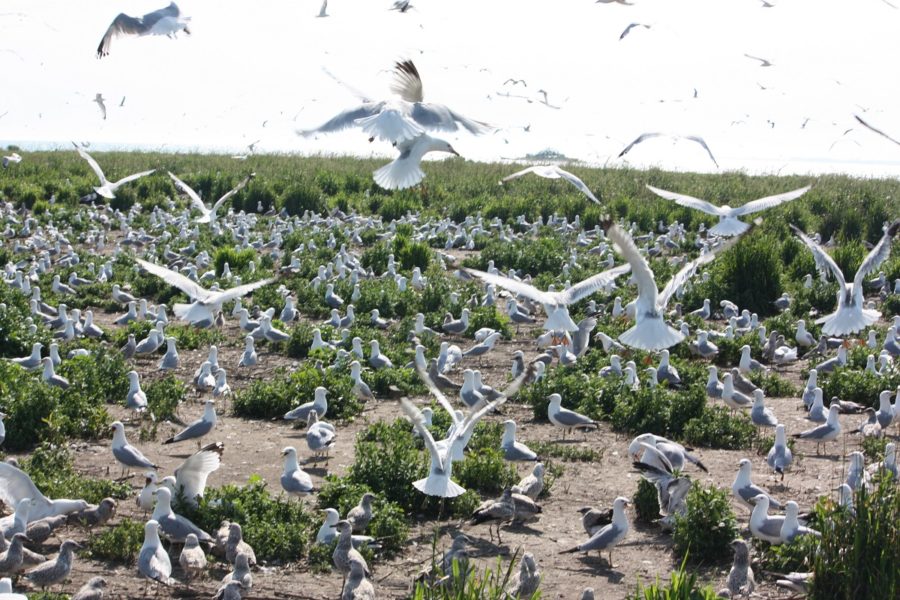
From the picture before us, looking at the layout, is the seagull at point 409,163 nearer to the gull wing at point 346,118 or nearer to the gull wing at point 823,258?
the gull wing at point 346,118

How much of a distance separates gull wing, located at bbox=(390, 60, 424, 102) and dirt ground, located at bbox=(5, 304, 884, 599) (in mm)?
3463

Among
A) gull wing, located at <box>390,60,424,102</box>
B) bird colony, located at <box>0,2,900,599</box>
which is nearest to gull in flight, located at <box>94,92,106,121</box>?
bird colony, located at <box>0,2,900,599</box>

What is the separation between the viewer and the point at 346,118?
11602mm

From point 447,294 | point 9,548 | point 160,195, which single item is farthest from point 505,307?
point 160,195

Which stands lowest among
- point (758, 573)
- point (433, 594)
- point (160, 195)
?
point (160, 195)

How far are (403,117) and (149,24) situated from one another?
4580 mm

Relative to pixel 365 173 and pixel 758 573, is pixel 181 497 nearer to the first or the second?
pixel 758 573

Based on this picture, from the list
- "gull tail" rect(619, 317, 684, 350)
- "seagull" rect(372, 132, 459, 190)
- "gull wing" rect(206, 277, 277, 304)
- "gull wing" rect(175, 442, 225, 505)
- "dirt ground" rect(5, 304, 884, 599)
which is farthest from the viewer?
"gull wing" rect(206, 277, 277, 304)

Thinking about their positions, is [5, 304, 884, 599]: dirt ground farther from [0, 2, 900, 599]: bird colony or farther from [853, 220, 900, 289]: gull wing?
[853, 220, 900, 289]: gull wing

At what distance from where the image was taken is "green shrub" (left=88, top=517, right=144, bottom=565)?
23.6ft

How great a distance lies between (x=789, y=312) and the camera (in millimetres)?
17000

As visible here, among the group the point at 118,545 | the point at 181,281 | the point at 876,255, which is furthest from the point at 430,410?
the point at 876,255

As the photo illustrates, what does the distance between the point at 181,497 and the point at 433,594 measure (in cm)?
318

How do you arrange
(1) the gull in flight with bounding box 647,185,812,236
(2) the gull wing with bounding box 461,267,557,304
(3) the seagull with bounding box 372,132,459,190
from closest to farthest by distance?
1. (2) the gull wing with bounding box 461,267,557,304
2. (3) the seagull with bounding box 372,132,459,190
3. (1) the gull in flight with bounding box 647,185,812,236
